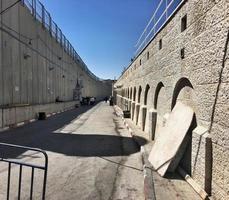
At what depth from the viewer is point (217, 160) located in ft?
19.8

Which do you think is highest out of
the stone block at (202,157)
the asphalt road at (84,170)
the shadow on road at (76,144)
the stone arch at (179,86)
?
the stone arch at (179,86)

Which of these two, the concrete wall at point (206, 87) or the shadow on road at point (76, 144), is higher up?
the concrete wall at point (206, 87)

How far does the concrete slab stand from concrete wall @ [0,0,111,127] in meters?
12.3

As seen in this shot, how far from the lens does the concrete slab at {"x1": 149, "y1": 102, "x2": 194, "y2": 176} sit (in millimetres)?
7949

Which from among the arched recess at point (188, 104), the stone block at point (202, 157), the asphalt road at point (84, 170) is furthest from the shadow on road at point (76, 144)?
the stone block at point (202, 157)

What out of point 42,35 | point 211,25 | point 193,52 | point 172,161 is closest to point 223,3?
point 211,25

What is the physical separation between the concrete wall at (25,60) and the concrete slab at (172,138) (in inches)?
486

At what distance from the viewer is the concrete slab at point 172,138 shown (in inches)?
313

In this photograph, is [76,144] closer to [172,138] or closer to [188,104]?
[172,138]

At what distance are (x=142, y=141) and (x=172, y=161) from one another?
639cm

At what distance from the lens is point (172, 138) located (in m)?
8.37

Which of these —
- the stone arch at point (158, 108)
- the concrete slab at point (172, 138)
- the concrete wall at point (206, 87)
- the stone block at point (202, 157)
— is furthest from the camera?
the stone arch at point (158, 108)

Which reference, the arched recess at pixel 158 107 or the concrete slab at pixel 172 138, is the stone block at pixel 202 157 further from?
the arched recess at pixel 158 107

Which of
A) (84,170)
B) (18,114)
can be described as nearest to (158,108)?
(84,170)
